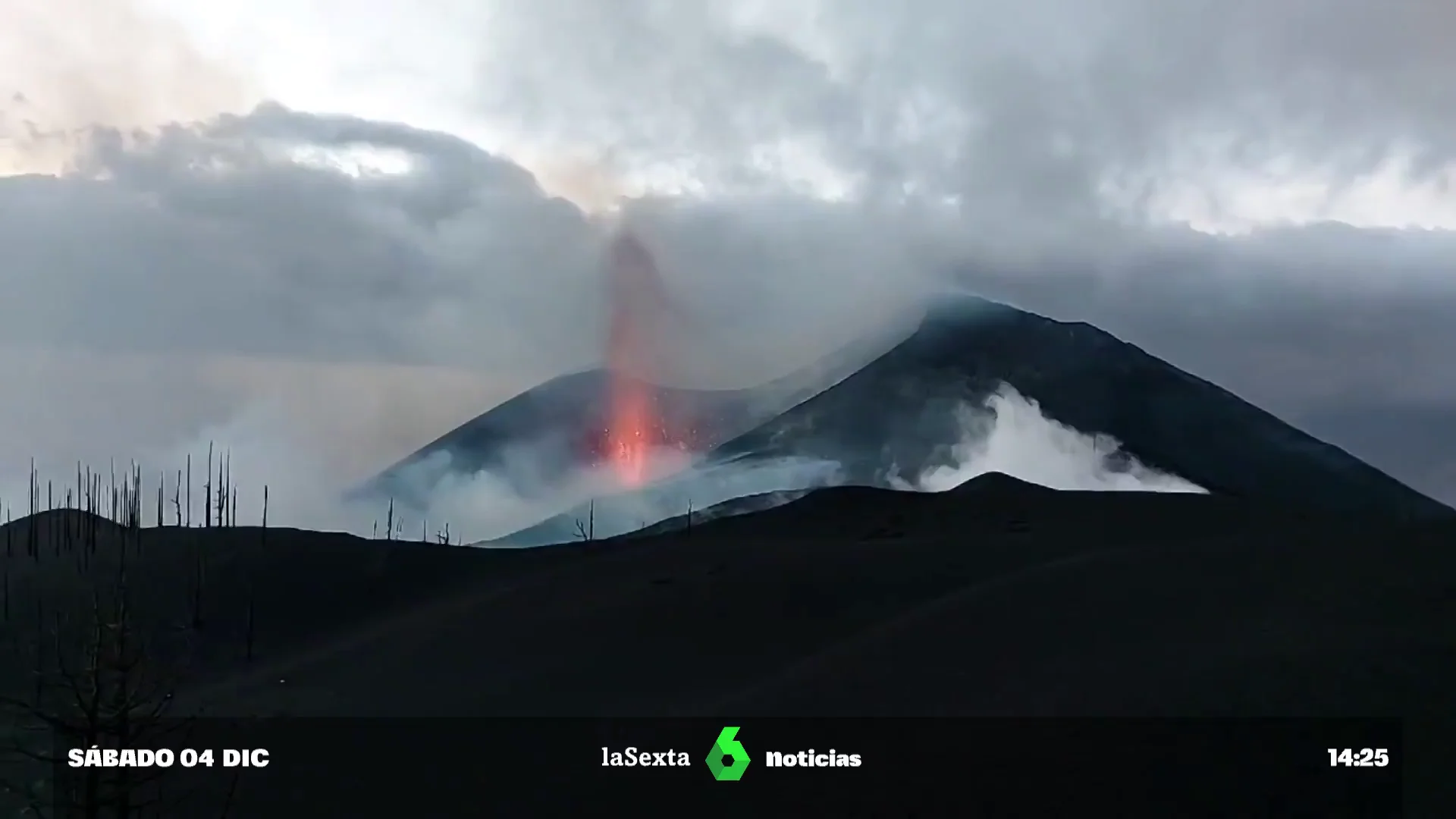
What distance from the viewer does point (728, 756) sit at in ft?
99.6

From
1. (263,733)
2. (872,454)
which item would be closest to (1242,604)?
(263,733)

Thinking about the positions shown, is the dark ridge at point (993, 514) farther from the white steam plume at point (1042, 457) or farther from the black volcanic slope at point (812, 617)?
the white steam plume at point (1042, 457)

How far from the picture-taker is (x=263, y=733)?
120 ft

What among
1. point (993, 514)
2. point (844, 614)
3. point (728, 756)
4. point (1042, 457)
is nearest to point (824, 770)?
point (728, 756)

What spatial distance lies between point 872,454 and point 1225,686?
156448 mm

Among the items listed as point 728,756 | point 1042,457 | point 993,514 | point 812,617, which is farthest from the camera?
point 1042,457

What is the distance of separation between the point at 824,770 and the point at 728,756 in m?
3.25

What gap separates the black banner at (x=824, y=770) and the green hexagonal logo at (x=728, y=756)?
0.19 feet

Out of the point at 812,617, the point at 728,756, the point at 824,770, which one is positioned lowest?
the point at 824,770

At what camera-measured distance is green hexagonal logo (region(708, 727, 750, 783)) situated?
1105 inches

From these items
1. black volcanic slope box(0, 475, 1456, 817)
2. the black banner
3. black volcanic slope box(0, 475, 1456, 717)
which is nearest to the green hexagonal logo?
the black banner

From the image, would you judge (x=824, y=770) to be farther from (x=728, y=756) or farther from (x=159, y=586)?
(x=159, y=586)

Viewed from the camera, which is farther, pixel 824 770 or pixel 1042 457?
pixel 1042 457

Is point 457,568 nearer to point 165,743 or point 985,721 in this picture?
→ point 165,743
